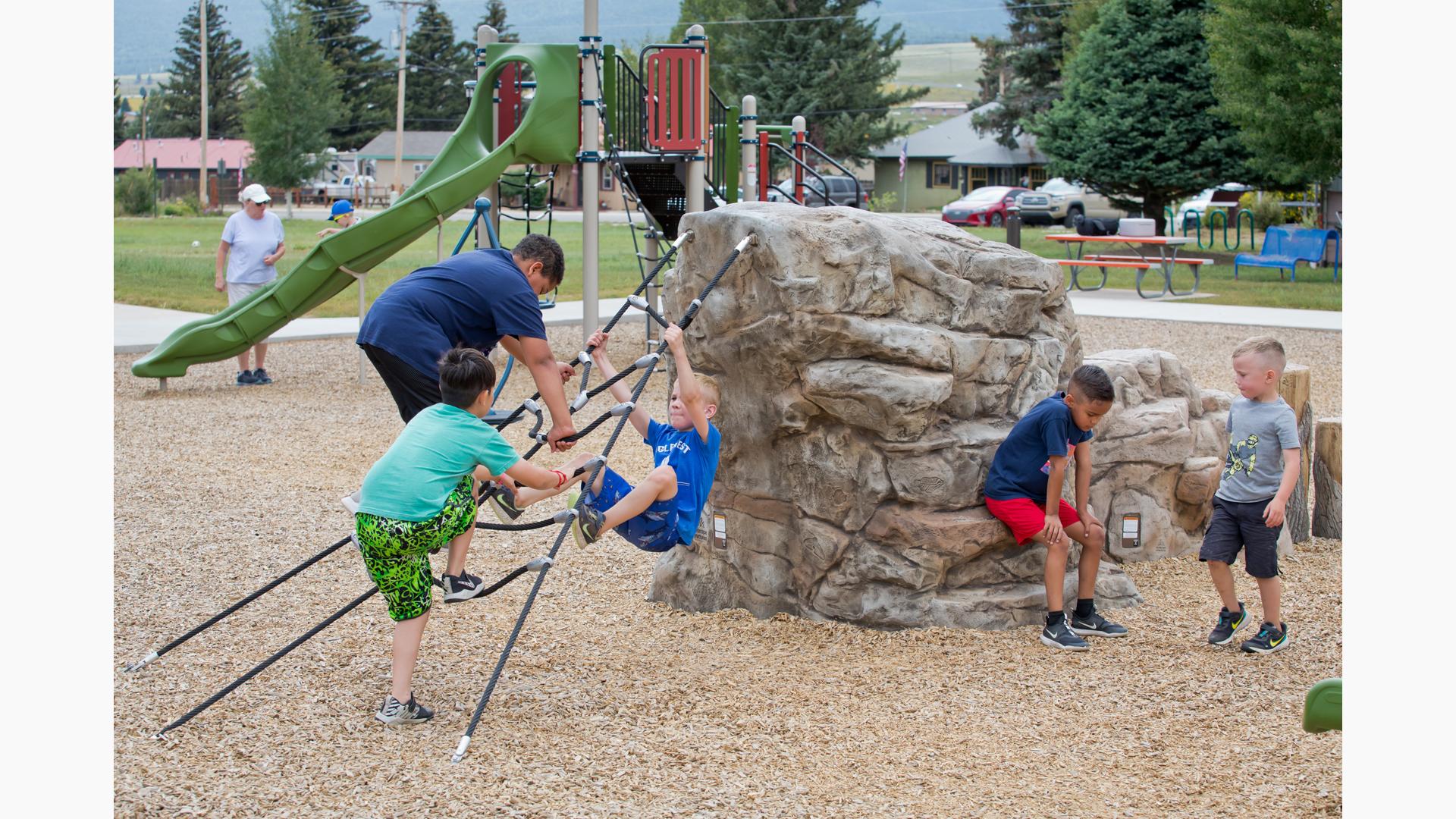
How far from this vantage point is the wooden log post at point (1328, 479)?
640 centimetres

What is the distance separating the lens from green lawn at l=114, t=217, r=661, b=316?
18250 millimetres

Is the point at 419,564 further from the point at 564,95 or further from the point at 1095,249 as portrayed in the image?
the point at 1095,249

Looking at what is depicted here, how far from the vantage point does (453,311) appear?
5.10 meters

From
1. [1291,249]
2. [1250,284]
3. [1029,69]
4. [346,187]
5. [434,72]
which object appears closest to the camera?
[1250,284]

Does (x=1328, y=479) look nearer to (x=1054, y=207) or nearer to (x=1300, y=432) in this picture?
(x=1300, y=432)

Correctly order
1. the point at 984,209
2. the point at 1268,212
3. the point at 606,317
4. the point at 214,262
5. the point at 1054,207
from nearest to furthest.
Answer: the point at 606,317, the point at 214,262, the point at 1268,212, the point at 1054,207, the point at 984,209

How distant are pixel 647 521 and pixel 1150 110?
23.6 metres

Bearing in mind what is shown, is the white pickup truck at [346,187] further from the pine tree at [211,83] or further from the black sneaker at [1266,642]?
the black sneaker at [1266,642]

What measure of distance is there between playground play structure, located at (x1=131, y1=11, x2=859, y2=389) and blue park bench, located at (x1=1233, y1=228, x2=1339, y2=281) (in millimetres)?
10906

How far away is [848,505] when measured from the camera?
5176 millimetres

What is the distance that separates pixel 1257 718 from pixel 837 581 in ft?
5.30

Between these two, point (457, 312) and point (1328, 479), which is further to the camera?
point (1328, 479)

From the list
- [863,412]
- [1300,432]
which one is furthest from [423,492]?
[1300,432]

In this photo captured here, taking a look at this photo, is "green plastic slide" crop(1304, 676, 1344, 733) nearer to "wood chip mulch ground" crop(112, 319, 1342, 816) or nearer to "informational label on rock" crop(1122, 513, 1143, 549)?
"wood chip mulch ground" crop(112, 319, 1342, 816)
